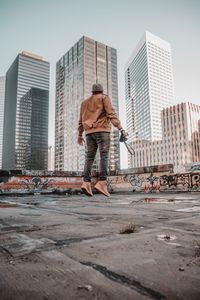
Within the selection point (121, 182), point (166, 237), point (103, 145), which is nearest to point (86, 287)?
point (166, 237)

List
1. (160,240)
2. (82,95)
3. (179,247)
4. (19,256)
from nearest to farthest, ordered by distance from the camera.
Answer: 1. (19,256)
2. (179,247)
3. (160,240)
4. (82,95)

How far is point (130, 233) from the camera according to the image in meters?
1.89

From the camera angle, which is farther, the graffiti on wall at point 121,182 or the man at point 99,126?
the graffiti on wall at point 121,182

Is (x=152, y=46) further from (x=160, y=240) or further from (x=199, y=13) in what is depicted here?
(x=160, y=240)

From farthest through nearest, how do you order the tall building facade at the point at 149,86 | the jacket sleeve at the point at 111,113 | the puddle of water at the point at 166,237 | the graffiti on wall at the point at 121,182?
the tall building facade at the point at 149,86 < the graffiti on wall at the point at 121,182 < the jacket sleeve at the point at 111,113 < the puddle of water at the point at 166,237

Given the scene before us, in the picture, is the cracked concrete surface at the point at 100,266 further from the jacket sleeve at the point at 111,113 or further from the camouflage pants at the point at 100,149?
the jacket sleeve at the point at 111,113

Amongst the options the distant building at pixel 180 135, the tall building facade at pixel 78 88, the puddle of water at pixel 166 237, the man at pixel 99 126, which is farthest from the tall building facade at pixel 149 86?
the puddle of water at pixel 166 237

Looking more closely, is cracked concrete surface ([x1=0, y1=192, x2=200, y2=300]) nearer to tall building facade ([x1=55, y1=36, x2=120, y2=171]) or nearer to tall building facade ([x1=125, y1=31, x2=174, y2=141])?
tall building facade ([x1=55, y1=36, x2=120, y2=171])

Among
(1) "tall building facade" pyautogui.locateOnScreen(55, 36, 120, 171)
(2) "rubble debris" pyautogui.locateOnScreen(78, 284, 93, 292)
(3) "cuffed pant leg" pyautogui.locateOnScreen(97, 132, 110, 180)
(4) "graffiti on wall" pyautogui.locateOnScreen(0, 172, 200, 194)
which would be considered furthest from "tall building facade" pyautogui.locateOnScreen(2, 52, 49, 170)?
(2) "rubble debris" pyautogui.locateOnScreen(78, 284, 93, 292)

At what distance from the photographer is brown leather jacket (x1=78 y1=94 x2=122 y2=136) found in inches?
152

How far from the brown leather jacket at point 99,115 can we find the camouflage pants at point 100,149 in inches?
3.6

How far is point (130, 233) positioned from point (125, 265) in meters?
0.79

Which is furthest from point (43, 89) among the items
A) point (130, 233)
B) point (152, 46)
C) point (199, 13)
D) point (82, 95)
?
point (130, 233)

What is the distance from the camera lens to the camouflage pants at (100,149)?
3.85 meters
